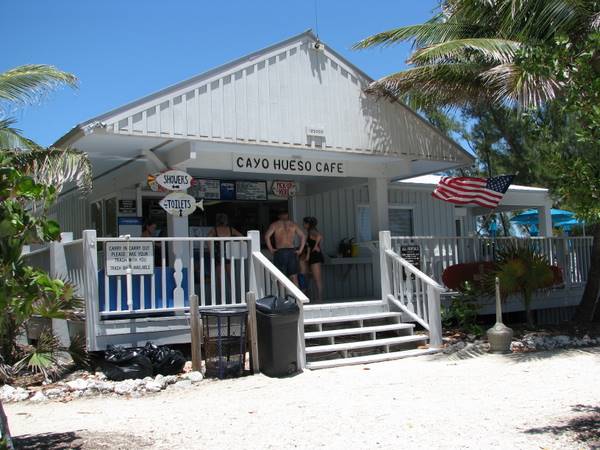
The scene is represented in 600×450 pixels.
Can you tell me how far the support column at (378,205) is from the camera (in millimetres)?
12633

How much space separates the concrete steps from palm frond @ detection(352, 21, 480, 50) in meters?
4.92

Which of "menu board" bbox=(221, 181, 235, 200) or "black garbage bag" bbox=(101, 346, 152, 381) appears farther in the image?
"menu board" bbox=(221, 181, 235, 200)

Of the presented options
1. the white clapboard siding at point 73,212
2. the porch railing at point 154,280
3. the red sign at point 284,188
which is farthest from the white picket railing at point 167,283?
the white clapboard siding at point 73,212

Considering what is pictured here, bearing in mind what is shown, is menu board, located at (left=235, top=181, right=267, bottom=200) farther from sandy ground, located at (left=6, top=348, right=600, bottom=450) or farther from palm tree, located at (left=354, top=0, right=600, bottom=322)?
sandy ground, located at (left=6, top=348, right=600, bottom=450)

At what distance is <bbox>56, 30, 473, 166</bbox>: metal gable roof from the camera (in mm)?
9781

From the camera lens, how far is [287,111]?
11.0m

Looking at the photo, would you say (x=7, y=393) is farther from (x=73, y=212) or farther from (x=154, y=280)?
(x=73, y=212)

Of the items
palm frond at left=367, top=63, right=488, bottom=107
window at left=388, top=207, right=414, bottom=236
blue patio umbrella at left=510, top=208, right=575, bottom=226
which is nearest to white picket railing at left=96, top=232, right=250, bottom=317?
palm frond at left=367, top=63, right=488, bottom=107

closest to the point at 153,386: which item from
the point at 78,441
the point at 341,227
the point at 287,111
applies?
the point at 78,441

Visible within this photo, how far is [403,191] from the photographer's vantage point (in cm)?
1596

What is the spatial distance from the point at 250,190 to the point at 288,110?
118 inches

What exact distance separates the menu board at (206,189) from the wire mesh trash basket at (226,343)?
4704 millimetres

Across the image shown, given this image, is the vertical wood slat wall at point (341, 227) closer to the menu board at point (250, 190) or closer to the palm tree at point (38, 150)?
the menu board at point (250, 190)

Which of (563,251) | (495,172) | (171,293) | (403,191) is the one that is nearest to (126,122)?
(171,293)
